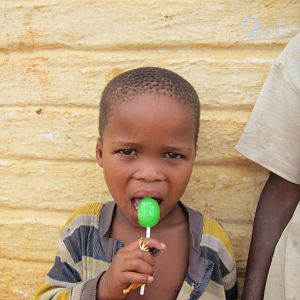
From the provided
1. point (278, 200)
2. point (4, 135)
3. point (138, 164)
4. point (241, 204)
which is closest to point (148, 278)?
point (138, 164)

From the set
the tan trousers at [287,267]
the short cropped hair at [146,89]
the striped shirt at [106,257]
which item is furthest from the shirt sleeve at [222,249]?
the short cropped hair at [146,89]

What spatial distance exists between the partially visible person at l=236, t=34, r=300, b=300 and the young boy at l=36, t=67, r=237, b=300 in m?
0.12

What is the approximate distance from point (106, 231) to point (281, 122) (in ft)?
2.39

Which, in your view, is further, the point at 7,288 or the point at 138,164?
the point at 7,288

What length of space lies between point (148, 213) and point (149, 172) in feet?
0.42

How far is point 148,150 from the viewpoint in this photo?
1.59m

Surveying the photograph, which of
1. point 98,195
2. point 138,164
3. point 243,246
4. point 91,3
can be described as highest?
point 91,3

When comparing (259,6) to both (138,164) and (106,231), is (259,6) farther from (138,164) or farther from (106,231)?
(106,231)

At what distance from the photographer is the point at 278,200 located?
1.83m

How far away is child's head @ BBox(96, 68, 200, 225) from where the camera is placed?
158cm

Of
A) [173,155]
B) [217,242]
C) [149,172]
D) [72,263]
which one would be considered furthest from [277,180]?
[72,263]

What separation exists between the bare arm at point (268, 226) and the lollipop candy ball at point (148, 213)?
0.48 metres

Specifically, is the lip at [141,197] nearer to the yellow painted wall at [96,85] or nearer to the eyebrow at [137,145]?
the eyebrow at [137,145]

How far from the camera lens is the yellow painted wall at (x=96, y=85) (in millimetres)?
2006
